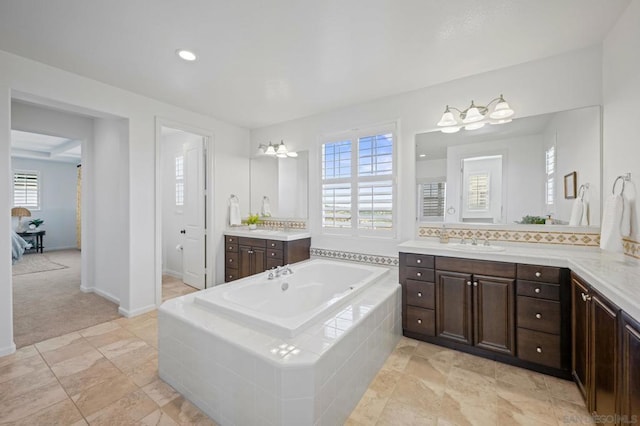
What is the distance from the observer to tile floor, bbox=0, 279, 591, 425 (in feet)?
5.32

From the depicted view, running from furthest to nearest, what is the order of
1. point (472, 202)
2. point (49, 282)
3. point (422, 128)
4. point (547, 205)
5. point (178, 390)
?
point (49, 282), point (422, 128), point (472, 202), point (547, 205), point (178, 390)

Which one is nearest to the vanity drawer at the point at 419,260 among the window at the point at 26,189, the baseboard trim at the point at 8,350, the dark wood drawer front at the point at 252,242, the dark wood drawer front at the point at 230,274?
the dark wood drawer front at the point at 252,242

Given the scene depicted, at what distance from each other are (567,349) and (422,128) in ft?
7.29

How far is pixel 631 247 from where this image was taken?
5.98 ft

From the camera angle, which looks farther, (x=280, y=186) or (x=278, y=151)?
(x=280, y=186)

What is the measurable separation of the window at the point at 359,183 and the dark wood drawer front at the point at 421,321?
37.8 inches

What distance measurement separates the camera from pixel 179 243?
457cm

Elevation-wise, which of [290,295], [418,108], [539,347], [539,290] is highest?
[418,108]

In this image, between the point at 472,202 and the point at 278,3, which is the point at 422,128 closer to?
the point at 472,202

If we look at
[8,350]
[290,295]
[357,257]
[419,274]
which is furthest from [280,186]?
[8,350]

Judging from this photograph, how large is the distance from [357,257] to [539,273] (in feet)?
5.88

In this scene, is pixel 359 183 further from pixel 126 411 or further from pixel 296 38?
pixel 126 411

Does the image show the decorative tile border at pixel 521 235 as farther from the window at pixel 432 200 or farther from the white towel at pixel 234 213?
the white towel at pixel 234 213

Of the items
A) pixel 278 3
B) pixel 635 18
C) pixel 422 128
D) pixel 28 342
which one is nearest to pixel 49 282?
pixel 28 342
